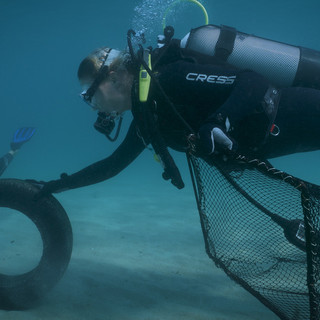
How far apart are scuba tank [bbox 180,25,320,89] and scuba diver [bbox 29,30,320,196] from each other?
153 millimetres

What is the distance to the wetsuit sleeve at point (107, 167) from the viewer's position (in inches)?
118

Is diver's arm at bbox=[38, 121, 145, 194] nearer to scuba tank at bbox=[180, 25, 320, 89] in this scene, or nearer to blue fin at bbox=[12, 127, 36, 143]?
scuba tank at bbox=[180, 25, 320, 89]

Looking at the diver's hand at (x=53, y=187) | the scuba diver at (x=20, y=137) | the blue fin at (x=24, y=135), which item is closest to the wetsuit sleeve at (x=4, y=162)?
the scuba diver at (x=20, y=137)

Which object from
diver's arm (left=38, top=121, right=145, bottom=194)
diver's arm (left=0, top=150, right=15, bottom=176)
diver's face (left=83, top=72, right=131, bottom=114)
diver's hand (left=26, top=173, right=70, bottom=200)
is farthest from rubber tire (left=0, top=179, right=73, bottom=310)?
diver's arm (left=0, top=150, right=15, bottom=176)

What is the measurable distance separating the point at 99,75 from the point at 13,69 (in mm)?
48290

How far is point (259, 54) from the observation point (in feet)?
8.75

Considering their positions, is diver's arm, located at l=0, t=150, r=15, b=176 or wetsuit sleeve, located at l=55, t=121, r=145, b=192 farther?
diver's arm, located at l=0, t=150, r=15, b=176

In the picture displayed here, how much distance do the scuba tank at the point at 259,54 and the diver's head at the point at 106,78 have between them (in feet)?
2.07

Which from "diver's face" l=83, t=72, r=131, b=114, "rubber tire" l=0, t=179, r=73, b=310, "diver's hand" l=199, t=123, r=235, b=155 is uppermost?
"diver's face" l=83, t=72, r=131, b=114

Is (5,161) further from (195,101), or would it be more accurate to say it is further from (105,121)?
(195,101)

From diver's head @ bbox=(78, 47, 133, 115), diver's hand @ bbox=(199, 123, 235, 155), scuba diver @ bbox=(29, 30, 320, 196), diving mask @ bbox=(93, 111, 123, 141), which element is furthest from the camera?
diving mask @ bbox=(93, 111, 123, 141)

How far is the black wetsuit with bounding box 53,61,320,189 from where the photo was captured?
221 cm

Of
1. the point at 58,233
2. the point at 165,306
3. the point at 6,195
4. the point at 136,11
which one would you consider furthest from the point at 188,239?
the point at 136,11

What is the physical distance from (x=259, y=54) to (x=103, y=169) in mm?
1975
